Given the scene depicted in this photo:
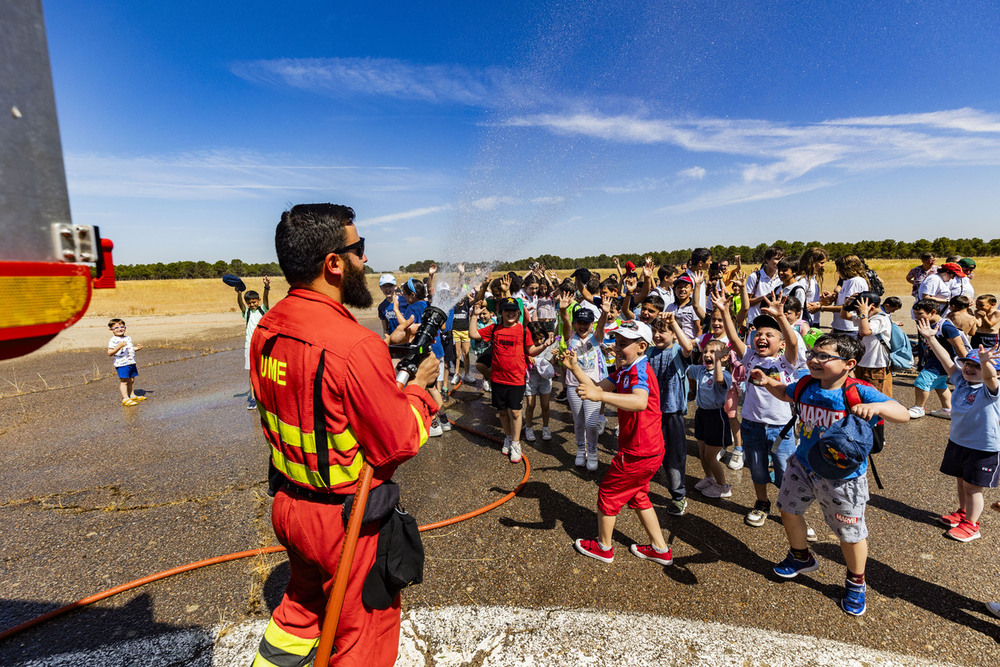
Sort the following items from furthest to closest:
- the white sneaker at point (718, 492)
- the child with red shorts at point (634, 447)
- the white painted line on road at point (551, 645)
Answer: the white sneaker at point (718, 492) → the child with red shorts at point (634, 447) → the white painted line on road at point (551, 645)

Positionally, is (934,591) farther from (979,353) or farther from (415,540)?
(415,540)

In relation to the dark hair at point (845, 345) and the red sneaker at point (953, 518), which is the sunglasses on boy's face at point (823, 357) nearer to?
the dark hair at point (845, 345)

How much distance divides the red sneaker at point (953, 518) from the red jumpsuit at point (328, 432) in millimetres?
4951

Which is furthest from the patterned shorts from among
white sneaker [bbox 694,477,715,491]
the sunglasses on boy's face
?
white sneaker [bbox 694,477,715,491]

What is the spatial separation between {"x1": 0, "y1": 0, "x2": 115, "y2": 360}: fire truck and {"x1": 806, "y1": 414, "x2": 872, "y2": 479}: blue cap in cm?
378

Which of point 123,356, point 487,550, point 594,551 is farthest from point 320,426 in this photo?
point 123,356

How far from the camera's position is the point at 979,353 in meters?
3.60

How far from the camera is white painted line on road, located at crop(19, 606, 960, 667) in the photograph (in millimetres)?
2783

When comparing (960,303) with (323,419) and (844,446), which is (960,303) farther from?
(323,419)

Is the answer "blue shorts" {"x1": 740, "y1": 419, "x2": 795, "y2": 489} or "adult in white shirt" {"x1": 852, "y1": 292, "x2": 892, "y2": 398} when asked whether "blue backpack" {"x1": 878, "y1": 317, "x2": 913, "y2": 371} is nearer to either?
"adult in white shirt" {"x1": 852, "y1": 292, "x2": 892, "y2": 398}

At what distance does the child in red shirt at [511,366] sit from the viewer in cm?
572

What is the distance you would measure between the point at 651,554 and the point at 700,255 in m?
4.61

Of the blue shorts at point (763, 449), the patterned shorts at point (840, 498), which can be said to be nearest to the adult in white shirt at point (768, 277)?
the blue shorts at point (763, 449)

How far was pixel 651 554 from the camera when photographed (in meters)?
3.74
